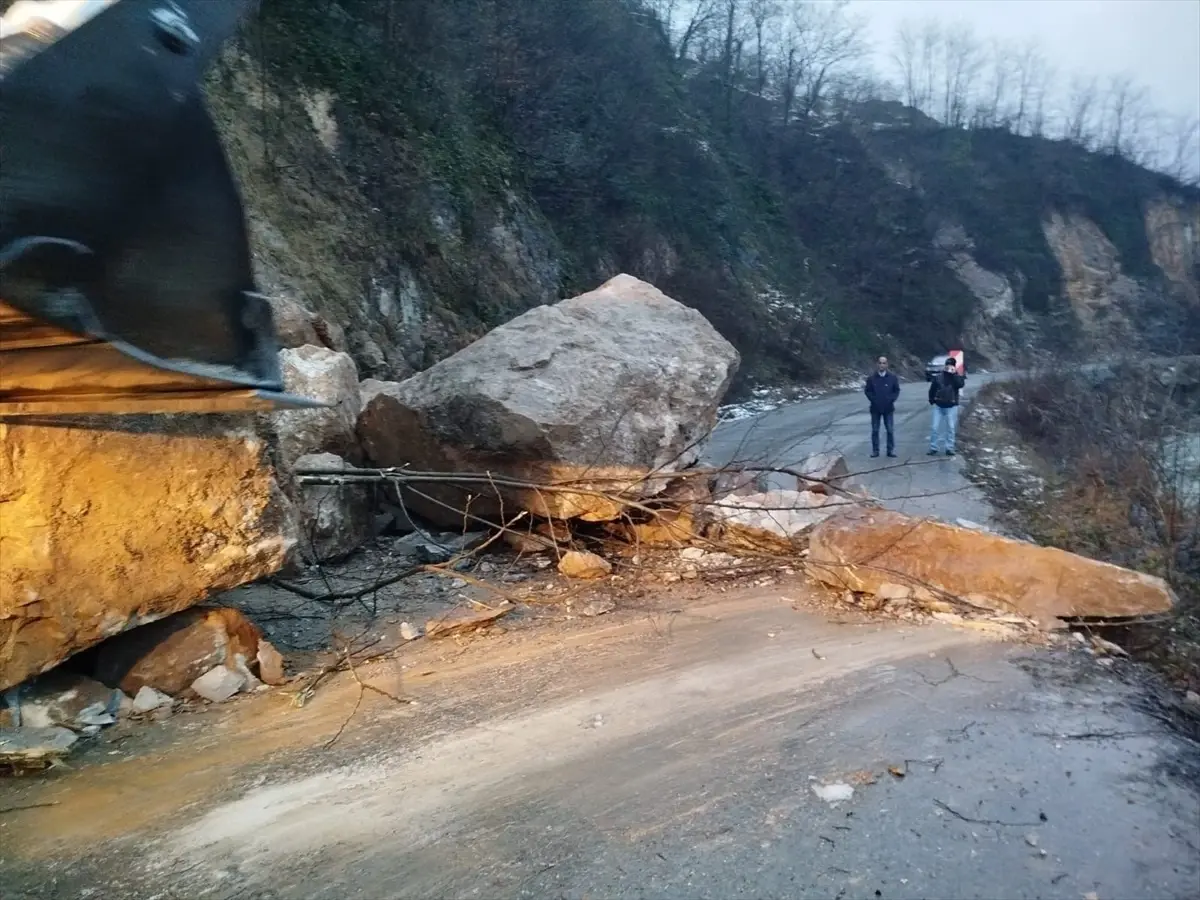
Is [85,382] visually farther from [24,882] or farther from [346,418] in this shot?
[346,418]

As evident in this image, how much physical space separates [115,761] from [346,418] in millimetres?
3717

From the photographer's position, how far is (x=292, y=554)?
14.4 ft

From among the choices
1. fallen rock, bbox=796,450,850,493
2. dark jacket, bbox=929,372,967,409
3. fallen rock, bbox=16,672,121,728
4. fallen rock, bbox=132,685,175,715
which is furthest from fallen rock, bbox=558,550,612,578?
dark jacket, bbox=929,372,967,409

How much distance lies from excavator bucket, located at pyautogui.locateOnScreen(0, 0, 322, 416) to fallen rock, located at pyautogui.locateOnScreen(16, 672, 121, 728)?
1.29m

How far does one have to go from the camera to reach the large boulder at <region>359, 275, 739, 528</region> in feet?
19.8

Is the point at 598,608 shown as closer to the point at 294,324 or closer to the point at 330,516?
the point at 330,516

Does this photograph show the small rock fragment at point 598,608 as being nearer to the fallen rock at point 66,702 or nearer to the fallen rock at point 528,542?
the fallen rock at point 528,542

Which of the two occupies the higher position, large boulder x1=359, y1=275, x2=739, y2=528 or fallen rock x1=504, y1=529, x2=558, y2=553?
large boulder x1=359, y1=275, x2=739, y2=528

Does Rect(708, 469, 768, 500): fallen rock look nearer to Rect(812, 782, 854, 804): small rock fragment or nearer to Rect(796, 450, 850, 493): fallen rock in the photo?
Rect(796, 450, 850, 493): fallen rock

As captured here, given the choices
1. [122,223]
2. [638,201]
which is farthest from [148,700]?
[638,201]

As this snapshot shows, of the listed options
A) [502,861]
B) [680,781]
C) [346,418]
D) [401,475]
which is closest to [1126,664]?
[680,781]

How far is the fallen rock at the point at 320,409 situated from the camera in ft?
21.0

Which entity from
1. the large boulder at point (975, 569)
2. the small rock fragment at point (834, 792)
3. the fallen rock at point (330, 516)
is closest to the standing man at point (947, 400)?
the large boulder at point (975, 569)

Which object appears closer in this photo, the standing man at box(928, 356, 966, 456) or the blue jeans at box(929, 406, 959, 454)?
the standing man at box(928, 356, 966, 456)
